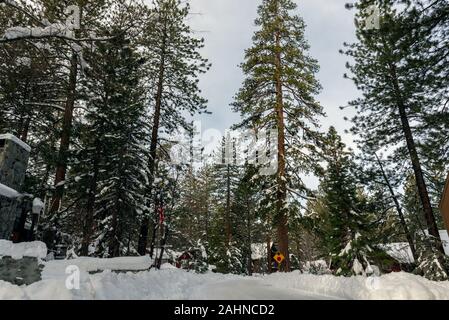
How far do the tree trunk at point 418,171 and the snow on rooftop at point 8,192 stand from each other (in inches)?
576

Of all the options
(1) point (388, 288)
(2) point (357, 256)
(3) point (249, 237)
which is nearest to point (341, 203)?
(2) point (357, 256)

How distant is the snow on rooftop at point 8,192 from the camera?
1055 cm

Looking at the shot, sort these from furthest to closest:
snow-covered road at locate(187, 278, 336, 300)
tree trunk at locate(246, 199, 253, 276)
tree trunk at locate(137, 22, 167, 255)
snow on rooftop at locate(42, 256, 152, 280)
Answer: tree trunk at locate(246, 199, 253, 276)
tree trunk at locate(137, 22, 167, 255)
snow-covered road at locate(187, 278, 336, 300)
snow on rooftop at locate(42, 256, 152, 280)

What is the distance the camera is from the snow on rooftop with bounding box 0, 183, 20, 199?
1055 cm

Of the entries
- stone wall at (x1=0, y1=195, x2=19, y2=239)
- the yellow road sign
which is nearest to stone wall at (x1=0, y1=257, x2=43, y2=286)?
stone wall at (x1=0, y1=195, x2=19, y2=239)

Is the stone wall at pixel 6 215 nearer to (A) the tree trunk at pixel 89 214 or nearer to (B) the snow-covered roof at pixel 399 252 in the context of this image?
(A) the tree trunk at pixel 89 214

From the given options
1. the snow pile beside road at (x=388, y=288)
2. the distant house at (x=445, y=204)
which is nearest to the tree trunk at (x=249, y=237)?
the distant house at (x=445, y=204)

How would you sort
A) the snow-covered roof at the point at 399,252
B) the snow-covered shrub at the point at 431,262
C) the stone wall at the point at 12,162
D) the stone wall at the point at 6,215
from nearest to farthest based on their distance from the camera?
the stone wall at the point at 6,215
the snow-covered shrub at the point at 431,262
the stone wall at the point at 12,162
the snow-covered roof at the point at 399,252

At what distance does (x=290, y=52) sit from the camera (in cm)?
1922

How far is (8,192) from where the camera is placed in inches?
429

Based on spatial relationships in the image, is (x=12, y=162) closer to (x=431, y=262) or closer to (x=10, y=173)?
(x=10, y=173)

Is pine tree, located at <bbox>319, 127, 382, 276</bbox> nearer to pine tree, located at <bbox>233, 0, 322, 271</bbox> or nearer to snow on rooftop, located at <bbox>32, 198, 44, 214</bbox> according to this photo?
pine tree, located at <bbox>233, 0, 322, 271</bbox>

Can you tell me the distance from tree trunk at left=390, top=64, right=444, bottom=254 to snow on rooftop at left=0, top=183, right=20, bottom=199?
14.6 metres
